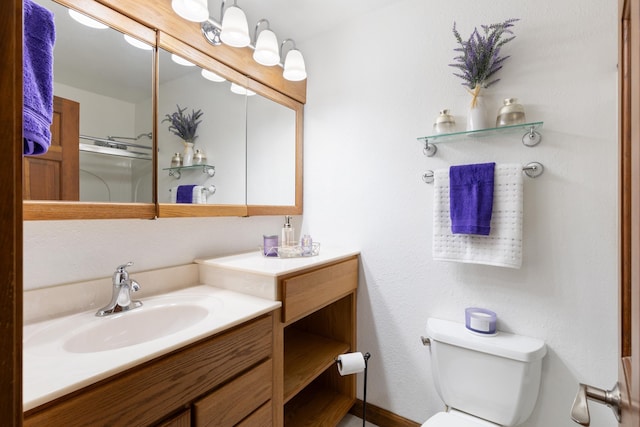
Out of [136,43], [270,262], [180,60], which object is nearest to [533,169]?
[270,262]

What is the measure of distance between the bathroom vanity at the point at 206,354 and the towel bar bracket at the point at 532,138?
37.5 inches

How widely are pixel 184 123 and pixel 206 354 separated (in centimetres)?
97

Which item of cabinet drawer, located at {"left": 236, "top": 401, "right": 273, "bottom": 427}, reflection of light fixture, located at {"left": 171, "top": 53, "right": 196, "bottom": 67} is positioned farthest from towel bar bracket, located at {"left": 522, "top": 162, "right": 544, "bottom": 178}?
reflection of light fixture, located at {"left": 171, "top": 53, "right": 196, "bottom": 67}

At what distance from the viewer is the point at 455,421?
1.08m

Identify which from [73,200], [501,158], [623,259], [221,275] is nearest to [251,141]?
[221,275]

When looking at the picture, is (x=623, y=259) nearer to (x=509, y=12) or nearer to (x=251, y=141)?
(x=509, y=12)

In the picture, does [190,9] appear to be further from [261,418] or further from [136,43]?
[261,418]

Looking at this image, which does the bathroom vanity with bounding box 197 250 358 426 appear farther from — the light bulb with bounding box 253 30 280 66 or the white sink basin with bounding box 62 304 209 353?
the light bulb with bounding box 253 30 280 66

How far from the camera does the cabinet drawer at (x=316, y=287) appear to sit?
1.12 meters

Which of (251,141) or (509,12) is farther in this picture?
(251,141)

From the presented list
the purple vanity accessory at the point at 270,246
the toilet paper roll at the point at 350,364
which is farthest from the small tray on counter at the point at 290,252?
the toilet paper roll at the point at 350,364

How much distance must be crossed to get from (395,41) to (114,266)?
1.70m

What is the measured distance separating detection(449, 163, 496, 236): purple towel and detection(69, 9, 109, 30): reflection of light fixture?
1.46 meters

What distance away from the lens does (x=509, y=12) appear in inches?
47.8
